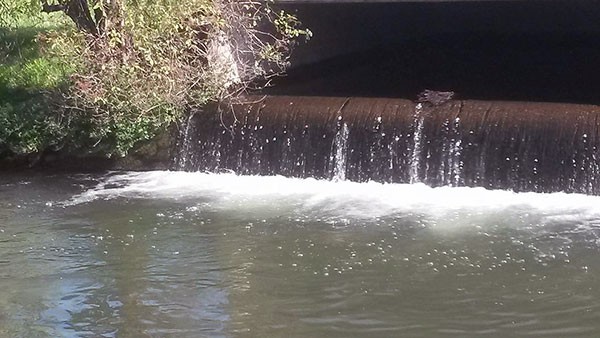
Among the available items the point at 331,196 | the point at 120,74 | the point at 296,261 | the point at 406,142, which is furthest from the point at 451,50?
the point at 296,261

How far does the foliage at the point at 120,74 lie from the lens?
38.5 feet

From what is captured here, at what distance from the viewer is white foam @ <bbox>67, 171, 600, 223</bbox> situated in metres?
9.67

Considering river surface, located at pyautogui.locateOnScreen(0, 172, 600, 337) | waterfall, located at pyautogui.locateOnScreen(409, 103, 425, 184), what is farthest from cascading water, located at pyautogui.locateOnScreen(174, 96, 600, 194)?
river surface, located at pyautogui.locateOnScreen(0, 172, 600, 337)

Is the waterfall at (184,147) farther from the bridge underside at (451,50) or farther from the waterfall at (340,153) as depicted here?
the bridge underside at (451,50)

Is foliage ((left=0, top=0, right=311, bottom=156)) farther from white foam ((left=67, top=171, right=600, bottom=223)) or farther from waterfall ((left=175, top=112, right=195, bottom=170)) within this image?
white foam ((left=67, top=171, right=600, bottom=223))

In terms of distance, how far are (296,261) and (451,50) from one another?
12396 mm

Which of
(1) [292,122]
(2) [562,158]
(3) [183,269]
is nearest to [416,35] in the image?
(1) [292,122]

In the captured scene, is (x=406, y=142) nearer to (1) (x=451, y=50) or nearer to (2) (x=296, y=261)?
(2) (x=296, y=261)

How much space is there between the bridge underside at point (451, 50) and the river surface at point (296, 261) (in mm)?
4663

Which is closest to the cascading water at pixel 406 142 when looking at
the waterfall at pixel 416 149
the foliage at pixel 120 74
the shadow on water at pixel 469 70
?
the waterfall at pixel 416 149

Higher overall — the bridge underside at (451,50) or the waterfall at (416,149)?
the bridge underside at (451,50)

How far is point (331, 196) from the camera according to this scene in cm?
1056

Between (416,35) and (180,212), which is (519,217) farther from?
(416,35)

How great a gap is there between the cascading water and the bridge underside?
2.50m
